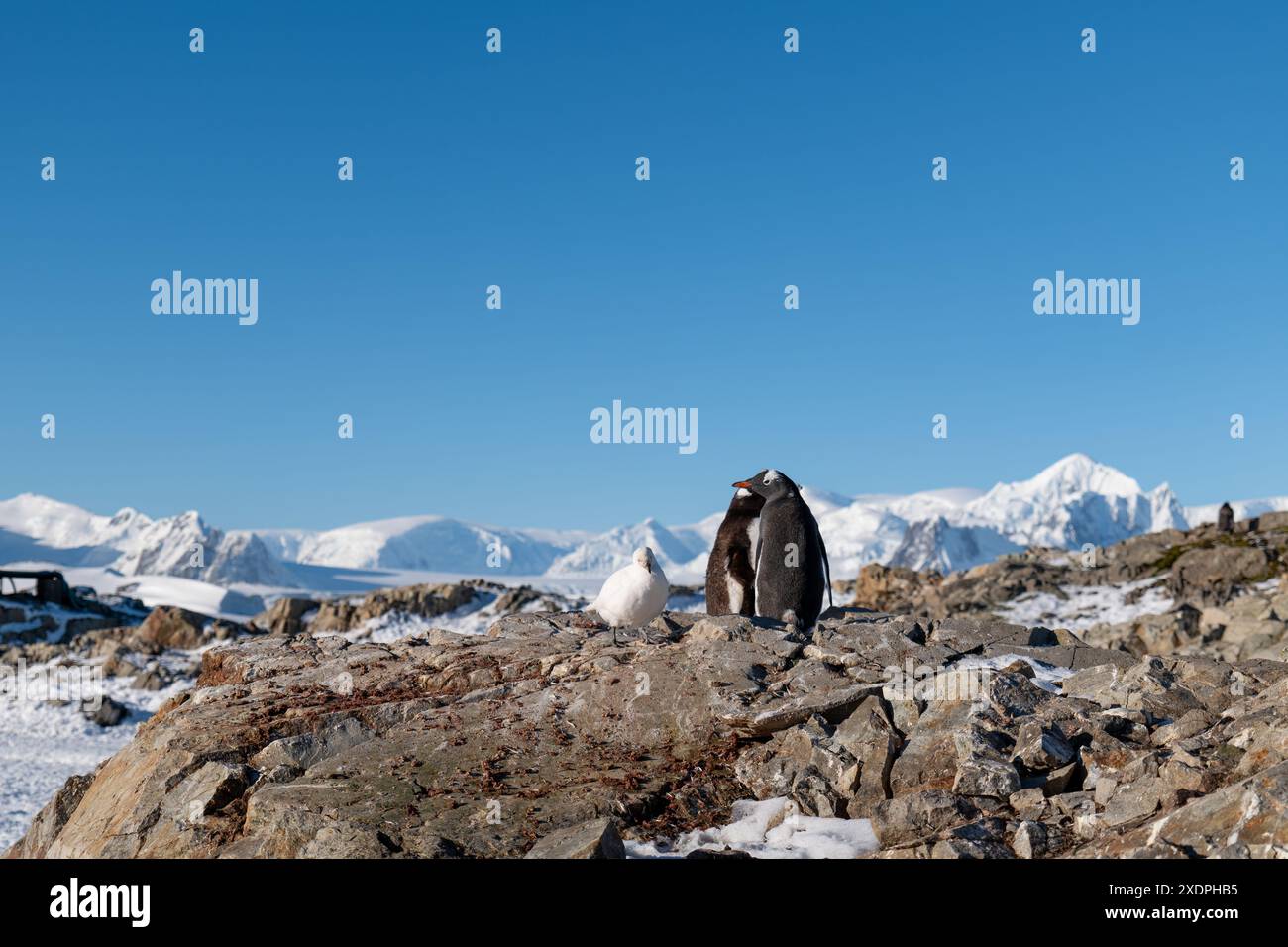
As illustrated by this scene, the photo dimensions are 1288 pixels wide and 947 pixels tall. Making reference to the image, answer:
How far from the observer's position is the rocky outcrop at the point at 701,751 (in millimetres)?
9375

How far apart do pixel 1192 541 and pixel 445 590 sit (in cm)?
4288

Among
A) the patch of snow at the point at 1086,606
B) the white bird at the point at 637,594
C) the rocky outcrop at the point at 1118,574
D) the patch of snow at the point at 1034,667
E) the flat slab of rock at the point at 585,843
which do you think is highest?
the white bird at the point at 637,594

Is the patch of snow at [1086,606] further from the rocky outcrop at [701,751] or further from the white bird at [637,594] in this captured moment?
the rocky outcrop at [701,751]

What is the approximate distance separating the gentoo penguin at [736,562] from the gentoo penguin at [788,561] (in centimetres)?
69

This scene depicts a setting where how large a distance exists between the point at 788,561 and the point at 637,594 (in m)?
2.42

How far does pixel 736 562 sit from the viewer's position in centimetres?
1856

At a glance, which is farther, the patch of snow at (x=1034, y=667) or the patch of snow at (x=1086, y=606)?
the patch of snow at (x=1086, y=606)

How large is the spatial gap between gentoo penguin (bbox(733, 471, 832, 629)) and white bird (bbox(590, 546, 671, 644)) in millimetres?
1644

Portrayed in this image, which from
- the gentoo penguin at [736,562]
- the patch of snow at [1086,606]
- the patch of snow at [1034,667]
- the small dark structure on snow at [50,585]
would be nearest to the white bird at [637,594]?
the gentoo penguin at [736,562]

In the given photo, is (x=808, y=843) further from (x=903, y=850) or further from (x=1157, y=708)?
(x=1157, y=708)

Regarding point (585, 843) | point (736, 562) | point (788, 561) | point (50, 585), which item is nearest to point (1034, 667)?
point (788, 561)

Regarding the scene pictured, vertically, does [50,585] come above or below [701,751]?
below

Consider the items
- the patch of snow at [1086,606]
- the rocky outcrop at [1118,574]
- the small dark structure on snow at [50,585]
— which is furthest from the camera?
the small dark structure on snow at [50,585]
